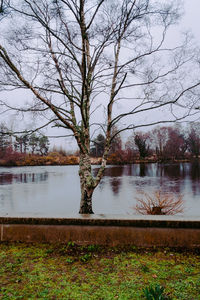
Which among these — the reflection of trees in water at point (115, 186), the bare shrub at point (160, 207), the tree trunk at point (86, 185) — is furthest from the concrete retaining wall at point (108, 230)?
the reflection of trees in water at point (115, 186)

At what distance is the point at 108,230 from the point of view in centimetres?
314

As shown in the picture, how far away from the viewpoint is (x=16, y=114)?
4.93m

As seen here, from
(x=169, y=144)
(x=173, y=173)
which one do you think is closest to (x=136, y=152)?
(x=169, y=144)

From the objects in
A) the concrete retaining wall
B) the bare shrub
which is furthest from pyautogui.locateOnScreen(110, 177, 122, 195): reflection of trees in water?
the concrete retaining wall

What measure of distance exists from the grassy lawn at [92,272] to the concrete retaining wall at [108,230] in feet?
0.36

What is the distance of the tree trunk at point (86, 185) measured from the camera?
5066mm

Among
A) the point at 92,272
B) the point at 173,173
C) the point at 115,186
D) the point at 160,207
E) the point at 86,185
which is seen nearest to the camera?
the point at 92,272

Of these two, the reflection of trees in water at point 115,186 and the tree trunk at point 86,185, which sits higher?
the tree trunk at point 86,185

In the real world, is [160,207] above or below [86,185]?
below

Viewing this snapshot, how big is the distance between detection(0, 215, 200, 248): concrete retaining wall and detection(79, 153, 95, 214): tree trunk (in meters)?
1.77

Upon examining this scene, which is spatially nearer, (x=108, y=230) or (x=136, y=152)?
(x=108, y=230)

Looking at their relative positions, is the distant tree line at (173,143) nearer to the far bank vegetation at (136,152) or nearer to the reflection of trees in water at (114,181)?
the far bank vegetation at (136,152)

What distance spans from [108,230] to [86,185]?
2.01 m

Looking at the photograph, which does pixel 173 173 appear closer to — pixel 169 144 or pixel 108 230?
pixel 108 230
